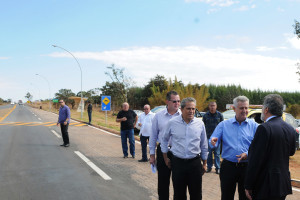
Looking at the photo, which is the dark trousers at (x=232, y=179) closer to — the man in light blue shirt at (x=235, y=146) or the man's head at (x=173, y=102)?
the man in light blue shirt at (x=235, y=146)

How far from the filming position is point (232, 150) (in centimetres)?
391

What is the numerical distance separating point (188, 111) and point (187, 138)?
36 cm

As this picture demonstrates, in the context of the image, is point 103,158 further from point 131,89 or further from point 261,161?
point 131,89

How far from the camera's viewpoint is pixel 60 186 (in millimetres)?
6016

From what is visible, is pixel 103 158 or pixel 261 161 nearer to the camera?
pixel 261 161

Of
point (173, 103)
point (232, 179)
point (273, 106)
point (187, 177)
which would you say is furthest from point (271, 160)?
point (173, 103)

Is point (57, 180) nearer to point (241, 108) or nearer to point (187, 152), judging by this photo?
point (187, 152)

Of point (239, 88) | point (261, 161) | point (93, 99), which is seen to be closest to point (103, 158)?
point (261, 161)

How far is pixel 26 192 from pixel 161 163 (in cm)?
286

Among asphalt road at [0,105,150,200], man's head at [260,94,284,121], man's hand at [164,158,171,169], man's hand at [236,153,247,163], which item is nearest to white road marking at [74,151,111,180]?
asphalt road at [0,105,150,200]

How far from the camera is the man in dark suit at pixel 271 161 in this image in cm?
275

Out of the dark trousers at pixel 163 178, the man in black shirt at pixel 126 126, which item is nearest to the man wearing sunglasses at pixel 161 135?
the dark trousers at pixel 163 178

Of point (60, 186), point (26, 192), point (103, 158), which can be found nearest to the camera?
point (26, 192)

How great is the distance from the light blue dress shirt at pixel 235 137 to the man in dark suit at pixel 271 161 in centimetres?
100
